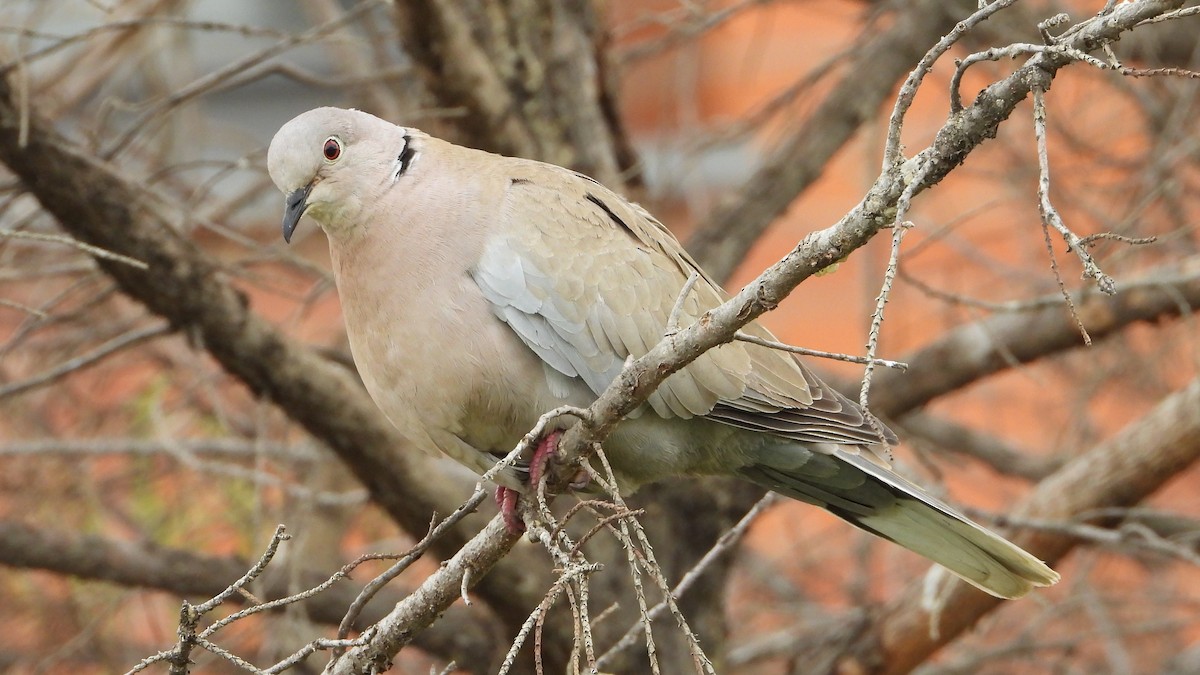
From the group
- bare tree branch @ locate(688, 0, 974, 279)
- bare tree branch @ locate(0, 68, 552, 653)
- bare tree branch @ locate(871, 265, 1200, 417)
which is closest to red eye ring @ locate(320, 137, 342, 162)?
bare tree branch @ locate(0, 68, 552, 653)

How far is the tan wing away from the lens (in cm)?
254

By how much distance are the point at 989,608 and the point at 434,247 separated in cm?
208

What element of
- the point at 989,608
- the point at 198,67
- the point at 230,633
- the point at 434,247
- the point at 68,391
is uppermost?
the point at 198,67

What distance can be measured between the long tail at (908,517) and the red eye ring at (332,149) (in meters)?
1.13

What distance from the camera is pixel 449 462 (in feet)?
14.2

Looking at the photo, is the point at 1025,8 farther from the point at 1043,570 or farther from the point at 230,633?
the point at 230,633

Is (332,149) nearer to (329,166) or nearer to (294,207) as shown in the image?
(329,166)

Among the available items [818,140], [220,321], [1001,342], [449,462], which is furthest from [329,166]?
[1001,342]

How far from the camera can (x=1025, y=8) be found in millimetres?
4285

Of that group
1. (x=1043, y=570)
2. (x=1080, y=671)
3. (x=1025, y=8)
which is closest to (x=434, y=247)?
(x=1043, y=570)

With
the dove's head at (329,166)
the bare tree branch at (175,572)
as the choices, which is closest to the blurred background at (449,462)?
the bare tree branch at (175,572)

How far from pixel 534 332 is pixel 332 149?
1.96 ft

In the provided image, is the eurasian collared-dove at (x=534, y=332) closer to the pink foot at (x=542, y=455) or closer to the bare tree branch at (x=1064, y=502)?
the pink foot at (x=542, y=455)

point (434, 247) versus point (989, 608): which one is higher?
point (434, 247)
